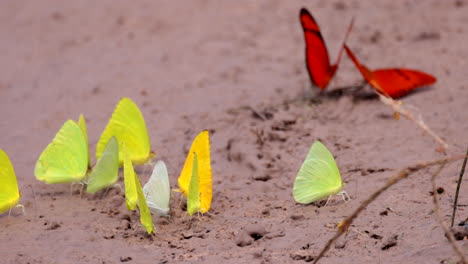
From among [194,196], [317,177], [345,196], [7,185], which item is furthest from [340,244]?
[7,185]

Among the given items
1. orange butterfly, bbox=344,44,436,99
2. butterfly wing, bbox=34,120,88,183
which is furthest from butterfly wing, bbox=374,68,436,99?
butterfly wing, bbox=34,120,88,183

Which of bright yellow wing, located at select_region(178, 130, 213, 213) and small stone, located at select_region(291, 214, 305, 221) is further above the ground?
bright yellow wing, located at select_region(178, 130, 213, 213)

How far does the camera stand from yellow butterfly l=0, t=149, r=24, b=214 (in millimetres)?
3346

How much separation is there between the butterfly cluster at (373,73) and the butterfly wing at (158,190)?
1.79 metres

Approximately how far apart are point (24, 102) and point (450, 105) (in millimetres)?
3053

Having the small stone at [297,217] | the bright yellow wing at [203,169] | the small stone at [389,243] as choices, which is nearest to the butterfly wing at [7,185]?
the bright yellow wing at [203,169]

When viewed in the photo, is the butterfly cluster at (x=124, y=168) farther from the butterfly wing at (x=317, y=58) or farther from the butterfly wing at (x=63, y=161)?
the butterfly wing at (x=317, y=58)

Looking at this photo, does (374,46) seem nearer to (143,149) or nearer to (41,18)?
(143,149)

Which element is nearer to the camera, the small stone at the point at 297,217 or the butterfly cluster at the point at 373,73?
the small stone at the point at 297,217

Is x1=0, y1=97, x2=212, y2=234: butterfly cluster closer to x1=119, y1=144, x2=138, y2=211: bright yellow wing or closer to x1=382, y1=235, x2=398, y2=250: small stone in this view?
x1=119, y1=144, x2=138, y2=211: bright yellow wing

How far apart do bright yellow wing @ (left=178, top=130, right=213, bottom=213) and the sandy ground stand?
0.09 m

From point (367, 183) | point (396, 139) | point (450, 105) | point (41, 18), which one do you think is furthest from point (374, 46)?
point (41, 18)

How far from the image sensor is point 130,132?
3.92m

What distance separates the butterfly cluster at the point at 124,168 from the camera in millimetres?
3287
